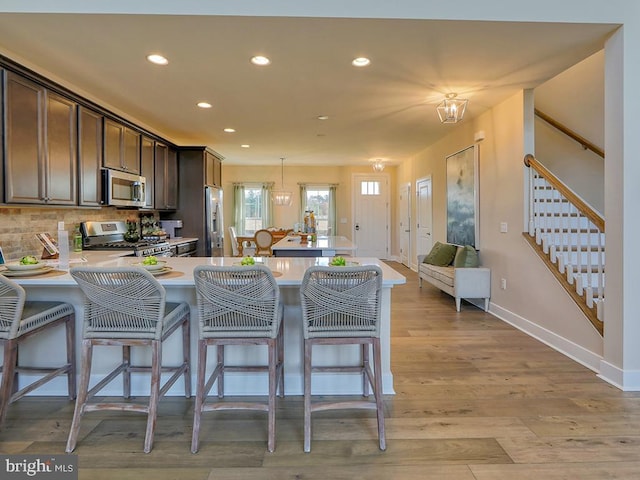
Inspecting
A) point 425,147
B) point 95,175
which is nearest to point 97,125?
point 95,175

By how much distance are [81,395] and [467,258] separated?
4.25m

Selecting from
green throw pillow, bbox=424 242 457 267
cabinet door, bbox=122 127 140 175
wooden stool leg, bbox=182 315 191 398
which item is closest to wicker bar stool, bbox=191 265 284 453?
wooden stool leg, bbox=182 315 191 398

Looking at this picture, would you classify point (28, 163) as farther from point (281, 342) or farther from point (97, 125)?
point (281, 342)

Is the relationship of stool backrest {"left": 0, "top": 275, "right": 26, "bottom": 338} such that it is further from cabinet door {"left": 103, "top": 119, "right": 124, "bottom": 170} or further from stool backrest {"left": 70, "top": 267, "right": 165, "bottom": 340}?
cabinet door {"left": 103, "top": 119, "right": 124, "bottom": 170}

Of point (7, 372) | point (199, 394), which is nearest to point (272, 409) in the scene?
point (199, 394)

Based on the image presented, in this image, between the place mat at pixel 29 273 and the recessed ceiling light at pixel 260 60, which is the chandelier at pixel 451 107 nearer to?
the recessed ceiling light at pixel 260 60

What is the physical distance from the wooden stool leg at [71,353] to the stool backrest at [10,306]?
16.4 inches

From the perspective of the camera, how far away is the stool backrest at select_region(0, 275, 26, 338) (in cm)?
183

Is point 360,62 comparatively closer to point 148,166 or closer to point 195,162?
point 148,166

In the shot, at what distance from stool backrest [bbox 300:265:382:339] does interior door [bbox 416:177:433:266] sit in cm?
508

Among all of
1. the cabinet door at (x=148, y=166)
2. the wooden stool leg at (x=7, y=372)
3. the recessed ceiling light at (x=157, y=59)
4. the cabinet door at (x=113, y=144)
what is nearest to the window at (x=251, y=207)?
the cabinet door at (x=148, y=166)

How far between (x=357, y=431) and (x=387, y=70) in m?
2.81

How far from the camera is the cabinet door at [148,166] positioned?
186 inches

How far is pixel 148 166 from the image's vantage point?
4.86 meters
